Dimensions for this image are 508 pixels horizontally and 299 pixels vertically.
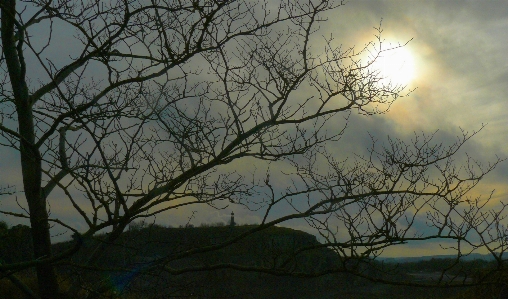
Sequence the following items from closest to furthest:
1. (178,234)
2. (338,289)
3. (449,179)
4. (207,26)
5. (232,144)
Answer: (449,179)
(207,26)
(232,144)
(178,234)
(338,289)

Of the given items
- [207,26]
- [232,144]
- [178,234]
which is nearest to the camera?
[207,26]

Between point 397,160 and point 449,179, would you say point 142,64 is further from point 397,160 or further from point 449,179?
point 449,179

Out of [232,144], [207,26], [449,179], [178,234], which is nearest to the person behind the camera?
[449,179]

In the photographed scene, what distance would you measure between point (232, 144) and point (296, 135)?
1.07 m

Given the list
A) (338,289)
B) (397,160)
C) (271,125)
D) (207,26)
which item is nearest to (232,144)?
(271,125)

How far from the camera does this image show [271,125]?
6926mm

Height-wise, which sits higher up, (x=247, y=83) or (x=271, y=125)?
(x=247, y=83)

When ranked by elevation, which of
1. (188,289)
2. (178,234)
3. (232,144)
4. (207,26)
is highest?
(207,26)

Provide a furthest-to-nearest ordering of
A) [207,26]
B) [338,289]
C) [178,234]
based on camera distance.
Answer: [338,289] → [178,234] → [207,26]

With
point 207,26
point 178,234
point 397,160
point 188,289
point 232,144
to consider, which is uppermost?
point 207,26

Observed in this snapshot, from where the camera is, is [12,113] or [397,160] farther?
[12,113]

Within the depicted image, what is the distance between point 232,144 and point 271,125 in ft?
2.10

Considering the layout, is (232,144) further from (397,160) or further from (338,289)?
(338,289)

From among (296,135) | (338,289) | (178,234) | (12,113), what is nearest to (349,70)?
(296,135)
